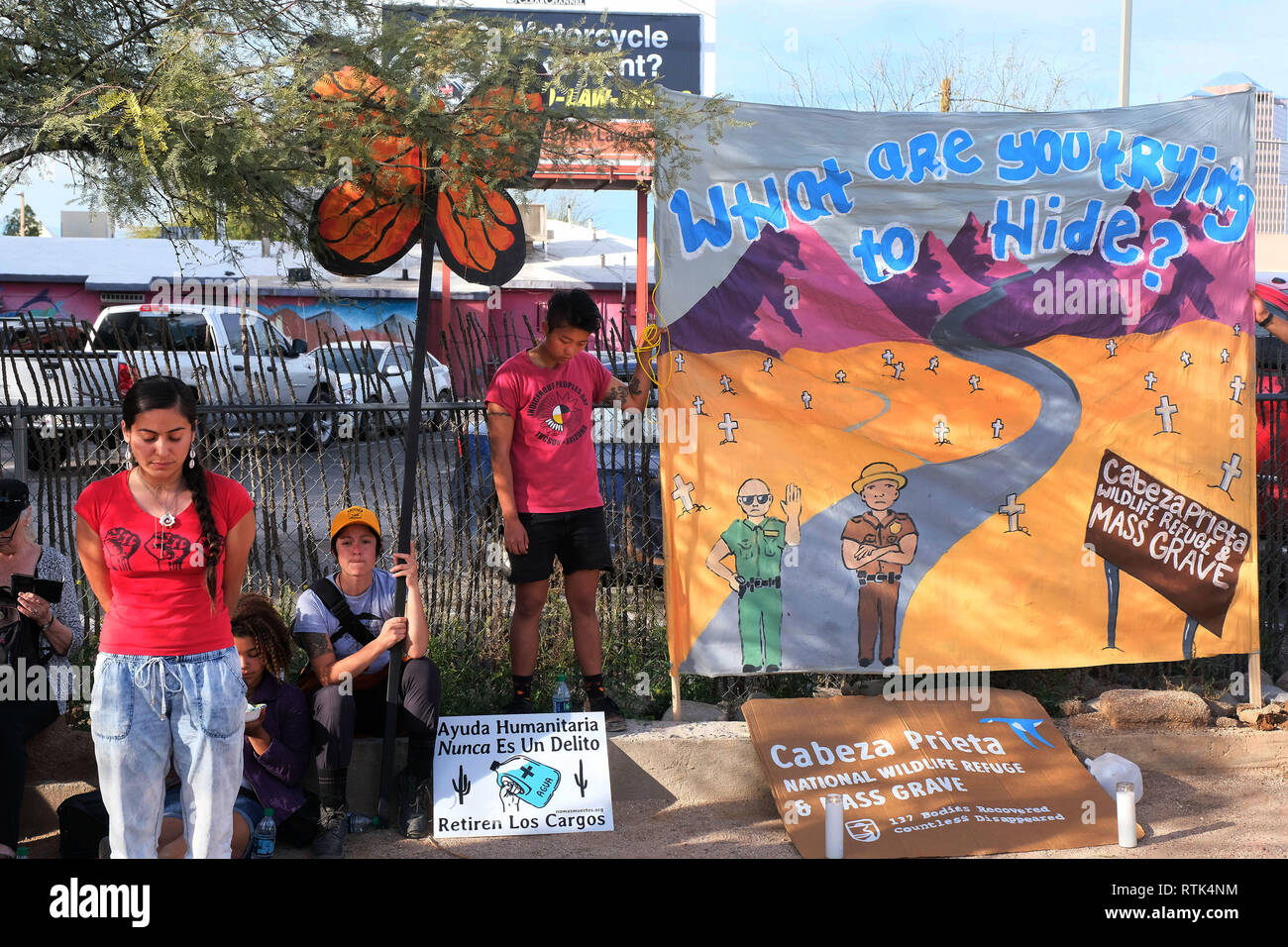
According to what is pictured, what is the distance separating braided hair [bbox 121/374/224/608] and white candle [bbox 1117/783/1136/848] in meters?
3.47

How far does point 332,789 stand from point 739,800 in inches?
69.5

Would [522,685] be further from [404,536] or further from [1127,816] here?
[1127,816]

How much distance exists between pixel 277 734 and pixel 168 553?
1289mm

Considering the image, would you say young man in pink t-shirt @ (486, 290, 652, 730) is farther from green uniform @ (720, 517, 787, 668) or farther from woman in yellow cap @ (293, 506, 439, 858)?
green uniform @ (720, 517, 787, 668)

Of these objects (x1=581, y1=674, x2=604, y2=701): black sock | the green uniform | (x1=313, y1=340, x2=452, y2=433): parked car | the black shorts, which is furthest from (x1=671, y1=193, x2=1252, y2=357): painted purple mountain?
(x1=581, y1=674, x2=604, y2=701): black sock

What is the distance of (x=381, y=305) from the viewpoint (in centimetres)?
2039

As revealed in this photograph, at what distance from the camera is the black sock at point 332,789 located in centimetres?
450

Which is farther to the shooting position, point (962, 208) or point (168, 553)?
point (962, 208)

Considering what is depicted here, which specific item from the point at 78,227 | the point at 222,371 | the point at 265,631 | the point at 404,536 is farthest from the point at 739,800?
the point at 78,227

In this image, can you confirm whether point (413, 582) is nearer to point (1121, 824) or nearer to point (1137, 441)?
point (1121, 824)

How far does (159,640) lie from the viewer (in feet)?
11.0

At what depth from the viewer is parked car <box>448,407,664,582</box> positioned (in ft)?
18.6

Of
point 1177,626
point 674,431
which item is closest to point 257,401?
point 674,431

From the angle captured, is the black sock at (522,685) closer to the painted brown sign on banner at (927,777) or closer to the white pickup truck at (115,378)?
the painted brown sign on banner at (927,777)
